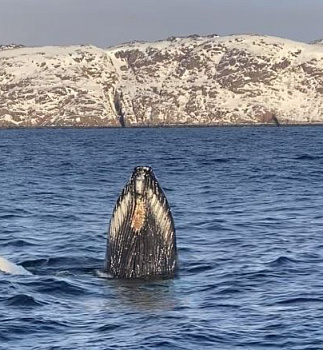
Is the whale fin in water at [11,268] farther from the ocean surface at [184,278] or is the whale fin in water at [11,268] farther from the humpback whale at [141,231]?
the humpback whale at [141,231]

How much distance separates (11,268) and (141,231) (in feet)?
11.1

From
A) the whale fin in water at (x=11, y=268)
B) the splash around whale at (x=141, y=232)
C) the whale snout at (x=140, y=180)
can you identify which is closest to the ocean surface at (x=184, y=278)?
the whale fin in water at (x=11, y=268)

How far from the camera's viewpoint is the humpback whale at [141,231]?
18.2 meters

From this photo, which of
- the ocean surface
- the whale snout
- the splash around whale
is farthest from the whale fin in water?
the whale snout

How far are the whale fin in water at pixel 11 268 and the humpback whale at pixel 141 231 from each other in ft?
6.90

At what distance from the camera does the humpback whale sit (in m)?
18.2

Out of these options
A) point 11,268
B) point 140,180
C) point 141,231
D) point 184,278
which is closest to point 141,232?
point 141,231

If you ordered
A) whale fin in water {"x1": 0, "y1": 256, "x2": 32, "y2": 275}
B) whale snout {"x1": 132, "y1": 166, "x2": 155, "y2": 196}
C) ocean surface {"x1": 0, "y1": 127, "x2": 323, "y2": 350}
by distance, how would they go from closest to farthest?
ocean surface {"x1": 0, "y1": 127, "x2": 323, "y2": 350}, whale snout {"x1": 132, "y1": 166, "x2": 155, "y2": 196}, whale fin in water {"x1": 0, "y1": 256, "x2": 32, "y2": 275}

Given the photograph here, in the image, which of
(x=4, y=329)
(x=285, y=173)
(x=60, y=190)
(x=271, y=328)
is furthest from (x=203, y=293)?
(x=285, y=173)

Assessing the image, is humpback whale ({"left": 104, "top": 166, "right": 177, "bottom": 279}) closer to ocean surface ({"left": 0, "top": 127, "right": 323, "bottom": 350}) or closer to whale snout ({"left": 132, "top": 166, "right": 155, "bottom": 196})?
whale snout ({"left": 132, "top": 166, "right": 155, "bottom": 196})

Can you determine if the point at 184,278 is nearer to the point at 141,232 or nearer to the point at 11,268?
the point at 141,232

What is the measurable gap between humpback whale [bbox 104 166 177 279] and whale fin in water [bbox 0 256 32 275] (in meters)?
2.10

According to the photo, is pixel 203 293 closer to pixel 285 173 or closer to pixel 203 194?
pixel 203 194

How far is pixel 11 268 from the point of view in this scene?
67.8ft
